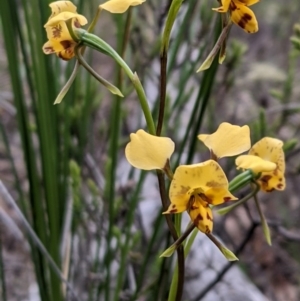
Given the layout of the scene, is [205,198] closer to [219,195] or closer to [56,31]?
[219,195]

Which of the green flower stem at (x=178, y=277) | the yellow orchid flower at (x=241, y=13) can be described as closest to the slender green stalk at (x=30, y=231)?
the green flower stem at (x=178, y=277)

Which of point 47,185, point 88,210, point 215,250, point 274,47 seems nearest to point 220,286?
point 215,250

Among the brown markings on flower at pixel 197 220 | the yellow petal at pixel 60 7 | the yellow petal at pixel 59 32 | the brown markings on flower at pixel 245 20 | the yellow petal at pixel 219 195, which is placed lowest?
the brown markings on flower at pixel 197 220

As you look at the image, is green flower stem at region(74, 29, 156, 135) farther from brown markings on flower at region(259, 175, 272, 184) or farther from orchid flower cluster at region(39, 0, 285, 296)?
brown markings on flower at region(259, 175, 272, 184)

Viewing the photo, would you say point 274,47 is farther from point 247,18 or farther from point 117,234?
point 247,18

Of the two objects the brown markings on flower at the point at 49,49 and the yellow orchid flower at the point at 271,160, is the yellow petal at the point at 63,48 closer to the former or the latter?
the brown markings on flower at the point at 49,49

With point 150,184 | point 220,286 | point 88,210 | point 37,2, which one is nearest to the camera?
point 37,2
